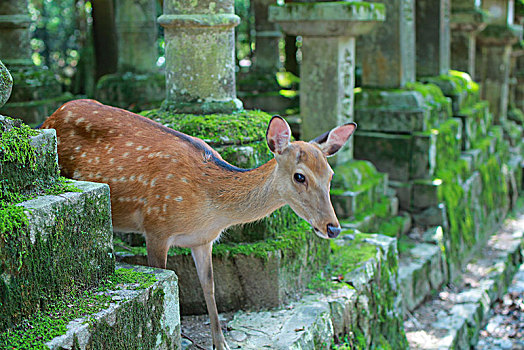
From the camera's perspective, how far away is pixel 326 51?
6.82 metres

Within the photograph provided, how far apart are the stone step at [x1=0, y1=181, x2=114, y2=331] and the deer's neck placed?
74cm

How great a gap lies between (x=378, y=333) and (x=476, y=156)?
18.3 feet

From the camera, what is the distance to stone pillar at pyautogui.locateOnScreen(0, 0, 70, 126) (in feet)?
25.5

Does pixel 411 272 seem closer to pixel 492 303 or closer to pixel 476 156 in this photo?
pixel 492 303

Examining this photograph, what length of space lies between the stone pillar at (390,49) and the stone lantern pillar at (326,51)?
40.3 inches

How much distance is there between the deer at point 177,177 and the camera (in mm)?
3420

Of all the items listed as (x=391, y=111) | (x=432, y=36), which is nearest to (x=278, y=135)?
(x=391, y=111)

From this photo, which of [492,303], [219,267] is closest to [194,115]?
[219,267]

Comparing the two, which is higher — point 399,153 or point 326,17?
point 326,17

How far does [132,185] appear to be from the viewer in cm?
353

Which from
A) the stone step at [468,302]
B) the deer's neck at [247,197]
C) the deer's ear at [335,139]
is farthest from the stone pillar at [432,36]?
the deer's neck at [247,197]

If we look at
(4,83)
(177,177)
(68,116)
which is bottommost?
(177,177)

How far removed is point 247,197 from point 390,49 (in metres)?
5.08

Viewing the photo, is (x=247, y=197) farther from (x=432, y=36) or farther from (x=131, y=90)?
(x=432, y=36)
